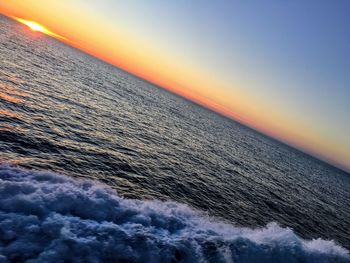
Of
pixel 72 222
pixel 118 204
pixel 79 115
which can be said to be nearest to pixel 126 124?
pixel 79 115

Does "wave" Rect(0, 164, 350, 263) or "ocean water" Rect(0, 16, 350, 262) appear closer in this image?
"wave" Rect(0, 164, 350, 263)

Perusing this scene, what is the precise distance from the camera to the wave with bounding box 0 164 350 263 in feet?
34.1

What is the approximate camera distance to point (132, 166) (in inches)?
1036

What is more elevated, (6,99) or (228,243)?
(228,243)

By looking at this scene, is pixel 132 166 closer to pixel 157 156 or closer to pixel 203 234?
pixel 157 156

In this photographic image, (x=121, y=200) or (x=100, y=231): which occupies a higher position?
(x=121, y=200)

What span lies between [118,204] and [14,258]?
240 inches

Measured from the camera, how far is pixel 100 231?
39.7 ft

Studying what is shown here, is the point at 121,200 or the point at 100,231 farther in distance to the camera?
the point at 121,200

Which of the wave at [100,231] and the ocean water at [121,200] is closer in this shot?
the wave at [100,231]

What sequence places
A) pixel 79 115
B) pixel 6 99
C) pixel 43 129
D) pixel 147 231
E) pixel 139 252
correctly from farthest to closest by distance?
pixel 79 115 < pixel 6 99 < pixel 43 129 < pixel 147 231 < pixel 139 252

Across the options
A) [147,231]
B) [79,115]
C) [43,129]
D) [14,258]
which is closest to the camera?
[14,258]

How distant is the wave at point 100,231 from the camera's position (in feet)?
34.1

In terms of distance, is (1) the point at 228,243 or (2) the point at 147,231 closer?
(2) the point at 147,231
